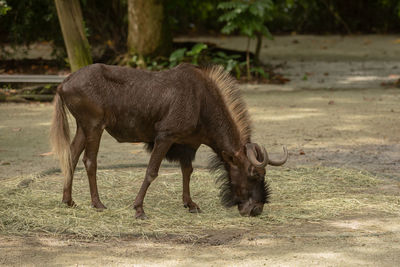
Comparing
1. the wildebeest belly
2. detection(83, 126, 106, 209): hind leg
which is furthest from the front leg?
detection(83, 126, 106, 209): hind leg

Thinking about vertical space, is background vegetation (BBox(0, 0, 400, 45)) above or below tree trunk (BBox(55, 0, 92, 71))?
below

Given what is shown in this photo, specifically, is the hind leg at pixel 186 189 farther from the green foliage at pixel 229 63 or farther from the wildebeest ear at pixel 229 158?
the green foliage at pixel 229 63

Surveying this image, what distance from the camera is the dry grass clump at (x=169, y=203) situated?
5863 mm

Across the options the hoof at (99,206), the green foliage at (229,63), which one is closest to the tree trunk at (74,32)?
the green foliage at (229,63)

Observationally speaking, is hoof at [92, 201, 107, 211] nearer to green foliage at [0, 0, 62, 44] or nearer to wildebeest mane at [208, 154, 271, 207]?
wildebeest mane at [208, 154, 271, 207]

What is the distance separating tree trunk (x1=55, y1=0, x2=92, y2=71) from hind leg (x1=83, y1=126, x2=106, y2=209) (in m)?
6.56

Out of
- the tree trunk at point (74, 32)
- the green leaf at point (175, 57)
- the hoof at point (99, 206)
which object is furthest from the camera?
the green leaf at point (175, 57)

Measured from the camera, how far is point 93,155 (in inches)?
254

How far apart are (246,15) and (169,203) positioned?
925 cm

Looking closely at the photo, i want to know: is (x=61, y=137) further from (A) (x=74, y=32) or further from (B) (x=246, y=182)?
(A) (x=74, y=32)

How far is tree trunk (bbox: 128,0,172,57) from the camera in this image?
1560 centimetres

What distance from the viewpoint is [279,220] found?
6.11 metres

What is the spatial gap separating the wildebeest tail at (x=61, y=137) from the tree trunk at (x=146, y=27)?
937 centimetres

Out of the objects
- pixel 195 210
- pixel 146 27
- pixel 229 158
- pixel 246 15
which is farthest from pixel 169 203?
pixel 146 27
